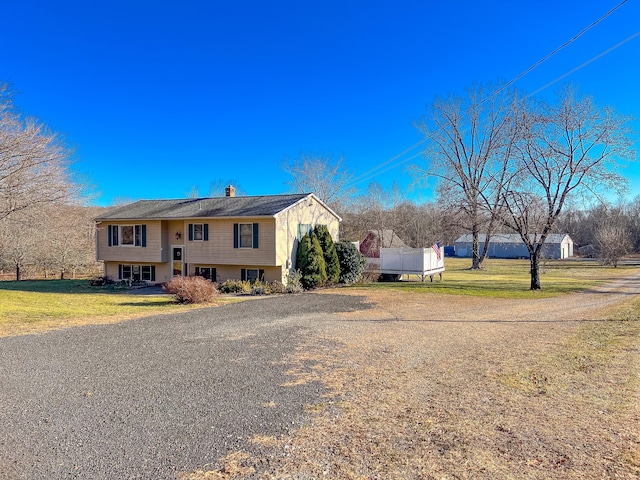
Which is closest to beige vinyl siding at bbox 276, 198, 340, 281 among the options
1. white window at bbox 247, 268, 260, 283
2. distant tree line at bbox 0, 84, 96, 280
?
white window at bbox 247, 268, 260, 283

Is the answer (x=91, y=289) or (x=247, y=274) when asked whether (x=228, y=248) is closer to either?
(x=247, y=274)

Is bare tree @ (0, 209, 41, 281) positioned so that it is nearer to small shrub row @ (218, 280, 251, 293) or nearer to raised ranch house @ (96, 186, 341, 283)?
raised ranch house @ (96, 186, 341, 283)

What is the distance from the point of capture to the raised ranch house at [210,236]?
19.1 meters

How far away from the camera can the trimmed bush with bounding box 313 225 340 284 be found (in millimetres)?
20969

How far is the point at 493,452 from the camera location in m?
3.68

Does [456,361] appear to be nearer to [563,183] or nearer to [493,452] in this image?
[493,452]

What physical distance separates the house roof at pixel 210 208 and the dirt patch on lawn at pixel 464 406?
10690 mm

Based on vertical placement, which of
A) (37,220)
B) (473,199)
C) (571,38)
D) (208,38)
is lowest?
(37,220)

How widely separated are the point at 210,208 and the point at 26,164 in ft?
28.7

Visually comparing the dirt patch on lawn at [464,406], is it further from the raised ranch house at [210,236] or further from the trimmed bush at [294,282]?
the raised ranch house at [210,236]

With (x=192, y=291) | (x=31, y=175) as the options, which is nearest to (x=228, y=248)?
(x=192, y=291)

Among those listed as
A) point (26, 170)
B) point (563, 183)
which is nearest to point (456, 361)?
point (26, 170)

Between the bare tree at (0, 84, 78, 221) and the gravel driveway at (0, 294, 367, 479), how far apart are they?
268 inches

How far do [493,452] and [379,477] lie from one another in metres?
1.15
